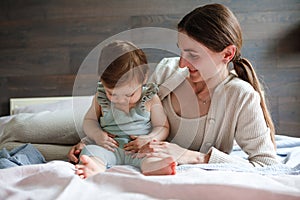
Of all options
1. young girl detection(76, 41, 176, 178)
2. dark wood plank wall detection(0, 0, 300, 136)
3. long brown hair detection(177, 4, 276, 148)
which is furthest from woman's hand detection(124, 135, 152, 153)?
dark wood plank wall detection(0, 0, 300, 136)

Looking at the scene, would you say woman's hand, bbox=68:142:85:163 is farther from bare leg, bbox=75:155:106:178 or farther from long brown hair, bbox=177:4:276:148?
long brown hair, bbox=177:4:276:148

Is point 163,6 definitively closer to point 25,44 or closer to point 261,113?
point 25,44

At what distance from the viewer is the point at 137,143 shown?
55.9 inches

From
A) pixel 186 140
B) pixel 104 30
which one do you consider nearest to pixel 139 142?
pixel 186 140

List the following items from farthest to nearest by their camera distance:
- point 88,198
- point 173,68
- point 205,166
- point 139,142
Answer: point 173,68 → point 139,142 → point 205,166 → point 88,198

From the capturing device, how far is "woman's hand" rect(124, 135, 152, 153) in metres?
1.42

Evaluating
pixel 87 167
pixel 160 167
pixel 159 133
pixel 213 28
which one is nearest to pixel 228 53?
pixel 213 28

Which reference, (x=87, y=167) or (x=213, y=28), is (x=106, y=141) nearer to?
(x=87, y=167)

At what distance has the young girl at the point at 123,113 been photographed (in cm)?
134

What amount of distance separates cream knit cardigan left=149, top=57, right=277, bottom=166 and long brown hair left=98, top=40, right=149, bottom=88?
0.67ft

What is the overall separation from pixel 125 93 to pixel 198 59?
0.27 meters

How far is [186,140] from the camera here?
1.53 meters

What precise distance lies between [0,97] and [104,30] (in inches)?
A: 29.8

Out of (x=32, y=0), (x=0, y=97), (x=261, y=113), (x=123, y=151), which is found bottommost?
(x=0, y=97)
